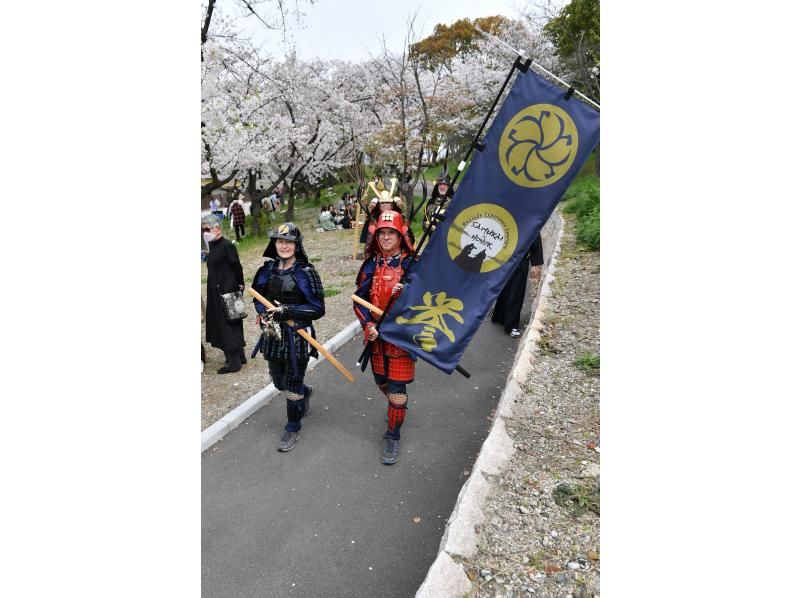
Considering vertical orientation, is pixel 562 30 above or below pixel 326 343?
above

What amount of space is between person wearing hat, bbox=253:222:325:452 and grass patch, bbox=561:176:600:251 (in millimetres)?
6351

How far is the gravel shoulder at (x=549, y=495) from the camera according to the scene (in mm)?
3154

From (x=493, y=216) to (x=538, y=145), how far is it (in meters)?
0.59

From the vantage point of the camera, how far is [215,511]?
13.9 feet

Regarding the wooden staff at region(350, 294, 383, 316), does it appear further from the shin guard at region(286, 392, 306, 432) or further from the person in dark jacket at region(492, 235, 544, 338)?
the person in dark jacket at region(492, 235, 544, 338)

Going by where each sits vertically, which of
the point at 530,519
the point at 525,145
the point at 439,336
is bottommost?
the point at 530,519

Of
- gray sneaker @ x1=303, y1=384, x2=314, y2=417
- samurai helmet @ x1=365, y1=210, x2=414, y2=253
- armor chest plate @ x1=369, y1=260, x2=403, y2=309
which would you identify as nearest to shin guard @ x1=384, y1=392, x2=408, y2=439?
armor chest plate @ x1=369, y1=260, x2=403, y2=309

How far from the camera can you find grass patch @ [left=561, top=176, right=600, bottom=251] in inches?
460

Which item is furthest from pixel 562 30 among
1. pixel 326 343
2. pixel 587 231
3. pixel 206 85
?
pixel 326 343

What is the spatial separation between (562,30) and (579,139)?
20.9m

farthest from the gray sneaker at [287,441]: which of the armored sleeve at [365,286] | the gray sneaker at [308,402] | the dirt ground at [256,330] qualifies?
the armored sleeve at [365,286]

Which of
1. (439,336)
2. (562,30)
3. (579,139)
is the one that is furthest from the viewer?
(562,30)

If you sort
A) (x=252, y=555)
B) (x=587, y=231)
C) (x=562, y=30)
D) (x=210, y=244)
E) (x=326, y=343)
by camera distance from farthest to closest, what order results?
(x=562, y=30) < (x=587, y=231) < (x=326, y=343) < (x=210, y=244) < (x=252, y=555)

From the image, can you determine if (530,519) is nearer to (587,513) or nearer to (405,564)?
(587,513)
